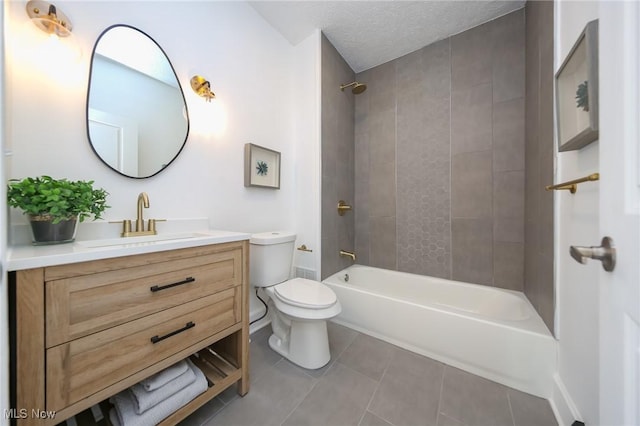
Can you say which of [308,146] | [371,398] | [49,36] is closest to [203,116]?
[49,36]

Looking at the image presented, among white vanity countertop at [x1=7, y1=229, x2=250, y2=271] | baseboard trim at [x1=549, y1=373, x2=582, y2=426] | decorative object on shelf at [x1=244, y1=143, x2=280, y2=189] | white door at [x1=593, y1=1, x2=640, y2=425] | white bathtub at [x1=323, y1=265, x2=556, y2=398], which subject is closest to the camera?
white door at [x1=593, y1=1, x2=640, y2=425]

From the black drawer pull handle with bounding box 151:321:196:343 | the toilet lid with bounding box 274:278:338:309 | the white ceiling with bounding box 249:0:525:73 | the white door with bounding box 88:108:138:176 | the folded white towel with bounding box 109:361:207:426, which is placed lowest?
the folded white towel with bounding box 109:361:207:426

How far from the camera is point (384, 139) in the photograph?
225 centimetres

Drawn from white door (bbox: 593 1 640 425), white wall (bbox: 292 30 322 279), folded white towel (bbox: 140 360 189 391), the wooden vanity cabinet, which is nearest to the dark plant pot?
the wooden vanity cabinet

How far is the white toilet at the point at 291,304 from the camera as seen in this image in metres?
1.28

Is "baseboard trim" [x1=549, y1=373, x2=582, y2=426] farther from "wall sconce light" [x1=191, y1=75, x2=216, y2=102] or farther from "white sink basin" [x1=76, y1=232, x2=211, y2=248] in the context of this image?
"wall sconce light" [x1=191, y1=75, x2=216, y2=102]

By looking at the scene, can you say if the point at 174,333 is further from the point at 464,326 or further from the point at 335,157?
the point at 335,157

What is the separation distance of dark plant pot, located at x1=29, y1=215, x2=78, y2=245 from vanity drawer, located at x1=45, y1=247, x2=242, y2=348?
0.31m

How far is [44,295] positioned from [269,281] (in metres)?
1.04

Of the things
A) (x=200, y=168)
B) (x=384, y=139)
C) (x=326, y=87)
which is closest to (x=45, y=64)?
(x=200, y=168)

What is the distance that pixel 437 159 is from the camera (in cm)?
198

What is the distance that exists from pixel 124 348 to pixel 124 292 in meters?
0.19

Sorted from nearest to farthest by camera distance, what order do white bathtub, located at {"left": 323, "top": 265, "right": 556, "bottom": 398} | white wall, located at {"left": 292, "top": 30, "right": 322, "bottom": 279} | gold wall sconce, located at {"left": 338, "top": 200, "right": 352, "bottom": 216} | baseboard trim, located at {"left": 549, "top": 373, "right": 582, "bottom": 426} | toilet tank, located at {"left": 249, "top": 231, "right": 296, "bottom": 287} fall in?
1. baseboard trim, located at {"left": 549, "top": 373, "right": 582, "bottom": 426}
2. white bathtub, located at {"left": 323, "top": 265, "right": 556, "bottom": 398}
3. toilet tank, located at {"left": 249, "top": 231, "right": 296, "bottom": 287}
4. white wall, located at {"left": 292, "top": 30, "right": 322, "bottom": 279}
5. gold wall sconce, located at {"left": 338, "top": 200, "right": 352, "bottom": 216}

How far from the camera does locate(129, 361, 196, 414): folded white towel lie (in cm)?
80
